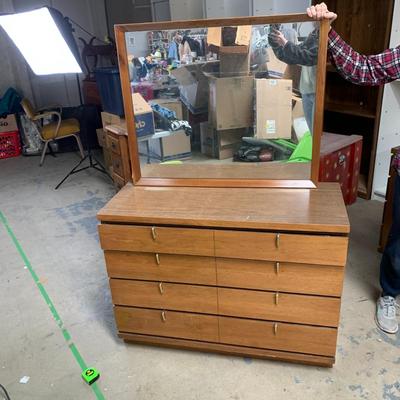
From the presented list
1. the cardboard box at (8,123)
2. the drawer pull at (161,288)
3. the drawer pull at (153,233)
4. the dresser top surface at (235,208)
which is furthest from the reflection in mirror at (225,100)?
the cardboard box at (8,123)

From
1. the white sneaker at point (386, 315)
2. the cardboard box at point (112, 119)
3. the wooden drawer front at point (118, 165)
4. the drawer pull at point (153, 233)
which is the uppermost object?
the drawer pull at point (153, 233)

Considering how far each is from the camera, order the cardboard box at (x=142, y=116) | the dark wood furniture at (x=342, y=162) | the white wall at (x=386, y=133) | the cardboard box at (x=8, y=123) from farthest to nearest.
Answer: the cardboard box at (x=8, y=123) < the white wall at (x=386, y=133) < the dark wood furniture at (x=342, y=162) < the cardboard box at (x=142, y=116)

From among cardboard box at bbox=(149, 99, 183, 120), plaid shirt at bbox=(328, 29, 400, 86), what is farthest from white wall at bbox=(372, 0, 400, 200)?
cardboard box at bbox=(149, 99, 183, 120)

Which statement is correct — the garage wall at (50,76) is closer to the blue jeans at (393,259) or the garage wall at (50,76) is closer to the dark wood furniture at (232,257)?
the dark wood furniture at (232,257)

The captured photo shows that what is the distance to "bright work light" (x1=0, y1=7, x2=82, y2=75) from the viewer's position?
2907mm

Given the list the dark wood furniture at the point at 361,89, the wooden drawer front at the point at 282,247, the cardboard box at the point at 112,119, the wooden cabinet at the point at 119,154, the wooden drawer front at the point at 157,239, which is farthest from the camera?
the cardboard box at the point at 112,119

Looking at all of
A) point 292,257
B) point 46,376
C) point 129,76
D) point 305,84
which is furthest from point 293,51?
point 46,376

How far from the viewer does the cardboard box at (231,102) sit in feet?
5.48

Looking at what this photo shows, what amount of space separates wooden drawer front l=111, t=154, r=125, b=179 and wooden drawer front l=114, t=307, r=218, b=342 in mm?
1617

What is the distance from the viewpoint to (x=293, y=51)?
1573 millimetres

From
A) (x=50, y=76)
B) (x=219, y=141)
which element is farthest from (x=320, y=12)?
(x=50, y=76)

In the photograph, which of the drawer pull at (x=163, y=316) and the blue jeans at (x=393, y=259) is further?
the blue jeans at (x=393, y=259)

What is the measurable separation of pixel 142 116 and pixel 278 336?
3.49ft

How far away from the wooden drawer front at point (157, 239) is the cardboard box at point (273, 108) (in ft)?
1.78
